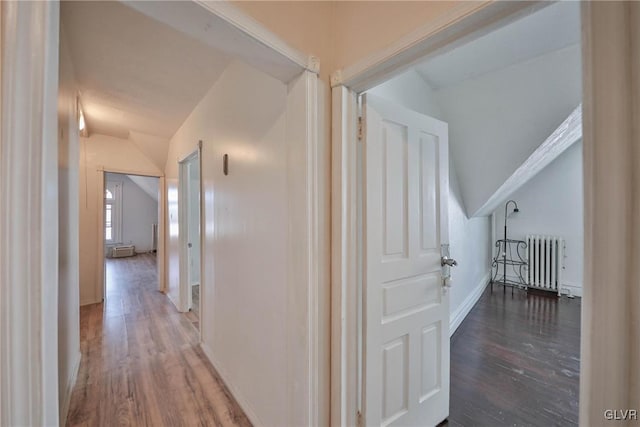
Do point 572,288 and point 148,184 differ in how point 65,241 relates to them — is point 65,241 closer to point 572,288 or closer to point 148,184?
point 572,288

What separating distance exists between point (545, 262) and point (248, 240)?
14.8 ft

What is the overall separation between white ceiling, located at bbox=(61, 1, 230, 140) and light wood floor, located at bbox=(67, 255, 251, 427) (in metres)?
2.27

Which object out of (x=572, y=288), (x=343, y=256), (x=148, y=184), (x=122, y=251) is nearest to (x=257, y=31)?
(x=343, y=256)

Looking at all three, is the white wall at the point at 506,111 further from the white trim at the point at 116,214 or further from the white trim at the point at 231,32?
the white trim at the point at 116,214

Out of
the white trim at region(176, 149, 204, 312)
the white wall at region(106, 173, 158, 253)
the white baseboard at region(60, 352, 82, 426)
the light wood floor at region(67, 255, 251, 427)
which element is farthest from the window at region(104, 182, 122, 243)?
the white baseboard at region(60, 352, 82, 426)

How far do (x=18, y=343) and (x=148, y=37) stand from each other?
5.70ft

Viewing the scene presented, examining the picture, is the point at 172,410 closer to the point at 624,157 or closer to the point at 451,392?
the point at 451,392

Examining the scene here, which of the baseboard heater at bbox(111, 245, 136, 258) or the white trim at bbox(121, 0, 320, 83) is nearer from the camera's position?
the white trim at bbox(121, 0, 320, 83)

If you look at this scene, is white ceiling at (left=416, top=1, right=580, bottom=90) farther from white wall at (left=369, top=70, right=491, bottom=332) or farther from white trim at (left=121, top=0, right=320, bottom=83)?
white trim at (left=121, top=0, right=320, bottom=83)

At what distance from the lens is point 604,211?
52 centimetres

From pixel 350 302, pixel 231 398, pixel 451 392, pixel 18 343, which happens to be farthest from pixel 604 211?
pixel 231 398

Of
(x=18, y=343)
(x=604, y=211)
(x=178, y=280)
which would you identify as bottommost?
(x=178, y=280)

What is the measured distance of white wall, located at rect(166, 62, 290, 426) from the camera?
50.9 inches

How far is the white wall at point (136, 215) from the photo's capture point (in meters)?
7.73
